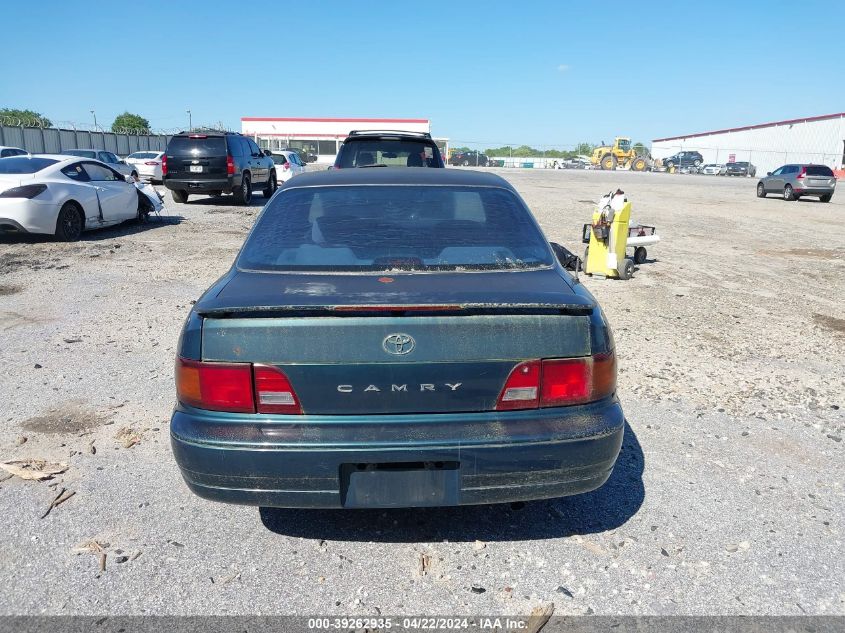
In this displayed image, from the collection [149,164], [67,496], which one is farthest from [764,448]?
[149,164]

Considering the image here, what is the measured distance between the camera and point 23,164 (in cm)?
1075

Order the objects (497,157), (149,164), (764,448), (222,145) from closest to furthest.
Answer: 1. (764,448)
2. (222,145)
3. (149,164)
4. (497,157)

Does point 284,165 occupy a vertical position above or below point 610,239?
above

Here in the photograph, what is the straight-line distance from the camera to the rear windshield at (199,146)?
16.6 m

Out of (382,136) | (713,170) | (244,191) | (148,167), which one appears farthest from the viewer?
(713,170)

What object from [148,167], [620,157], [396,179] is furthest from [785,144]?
[396,179]

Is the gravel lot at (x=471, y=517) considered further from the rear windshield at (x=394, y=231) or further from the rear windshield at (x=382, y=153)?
the rear windshield at (x=382, y=153)

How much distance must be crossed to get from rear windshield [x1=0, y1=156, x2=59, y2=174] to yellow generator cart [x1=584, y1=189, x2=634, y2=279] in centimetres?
877

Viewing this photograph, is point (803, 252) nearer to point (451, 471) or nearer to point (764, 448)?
point (764, 448)

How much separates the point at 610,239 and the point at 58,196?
8614 mm

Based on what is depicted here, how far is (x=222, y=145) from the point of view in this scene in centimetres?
1666

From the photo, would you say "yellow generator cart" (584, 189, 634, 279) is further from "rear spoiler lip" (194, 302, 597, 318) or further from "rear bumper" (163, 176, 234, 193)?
"rear bumper" (163, 176, 234, 193)

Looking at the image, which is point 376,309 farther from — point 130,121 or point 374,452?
point 130,121

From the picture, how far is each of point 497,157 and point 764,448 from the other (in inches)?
3105
